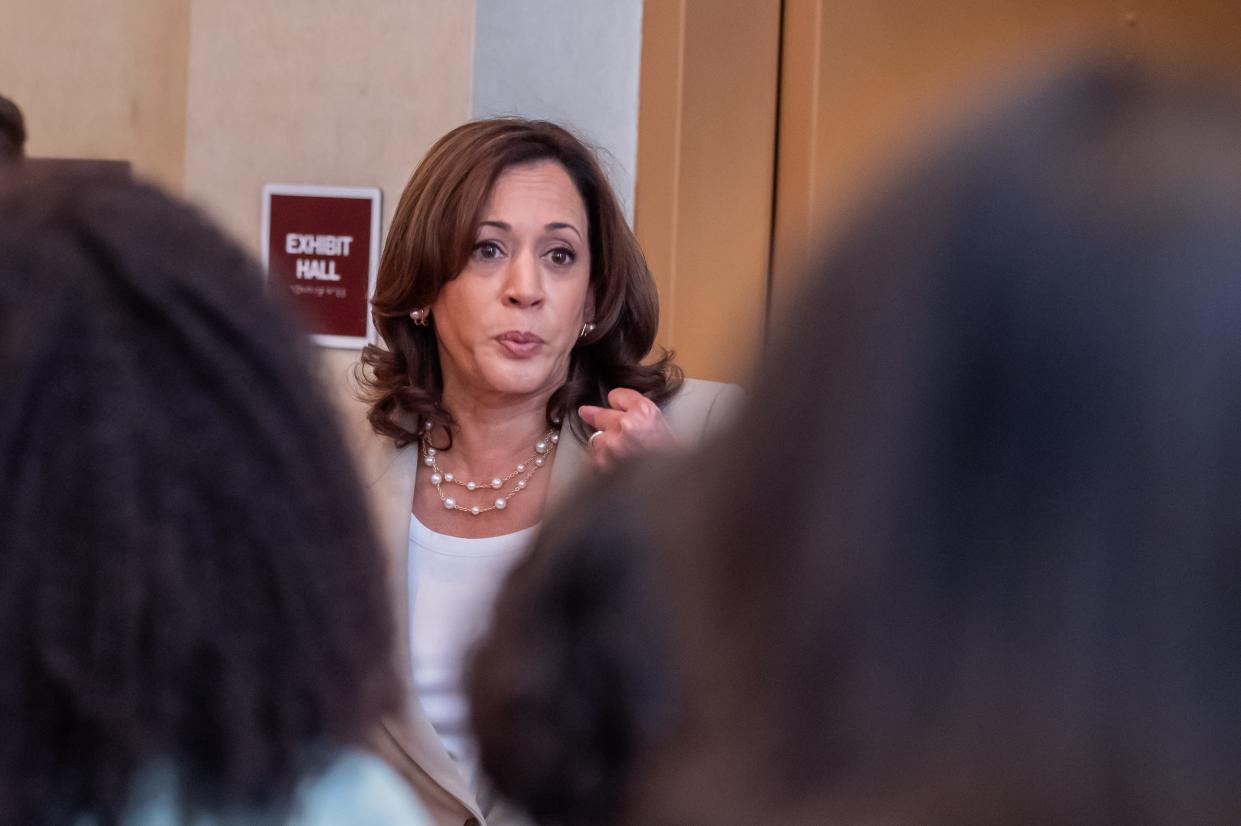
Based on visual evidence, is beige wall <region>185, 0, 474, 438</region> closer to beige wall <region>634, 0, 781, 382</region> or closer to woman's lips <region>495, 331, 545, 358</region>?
beige wall <region>634, 0, 781, 382</region>

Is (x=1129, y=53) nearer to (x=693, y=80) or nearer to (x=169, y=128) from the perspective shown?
(x=693, y=80)

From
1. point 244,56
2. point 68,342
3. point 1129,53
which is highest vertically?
point 244,56

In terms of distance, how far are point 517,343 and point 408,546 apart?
34 cm

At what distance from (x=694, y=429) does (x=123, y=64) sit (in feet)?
6.00

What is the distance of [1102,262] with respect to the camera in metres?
0.38

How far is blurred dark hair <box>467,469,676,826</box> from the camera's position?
0.47m

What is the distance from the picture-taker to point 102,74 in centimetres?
312

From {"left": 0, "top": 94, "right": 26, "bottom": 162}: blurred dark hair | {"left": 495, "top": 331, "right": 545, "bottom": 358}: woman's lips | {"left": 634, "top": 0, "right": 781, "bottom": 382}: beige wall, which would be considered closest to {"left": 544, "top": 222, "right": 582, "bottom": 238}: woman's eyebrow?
{"left": 495, "top": 331, "right": 545, "bottom": 358}: woman's lips

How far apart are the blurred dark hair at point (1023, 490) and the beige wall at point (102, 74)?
2.92 m

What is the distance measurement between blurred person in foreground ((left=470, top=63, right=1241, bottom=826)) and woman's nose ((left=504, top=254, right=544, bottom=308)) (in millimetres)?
1628

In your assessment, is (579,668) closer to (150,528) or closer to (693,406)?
(150,528)

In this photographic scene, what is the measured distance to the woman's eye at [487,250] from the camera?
6.89ft

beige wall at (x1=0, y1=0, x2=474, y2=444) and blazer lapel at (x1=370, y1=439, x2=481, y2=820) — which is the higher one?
beige wall at (x1=0, y1=0, x2=474, y2=444)

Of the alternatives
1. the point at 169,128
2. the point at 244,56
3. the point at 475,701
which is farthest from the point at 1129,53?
the point at 169,128
